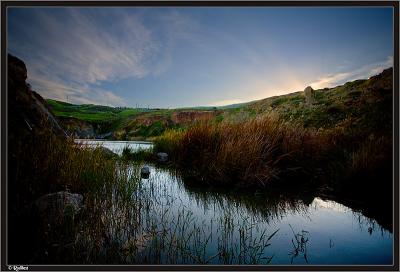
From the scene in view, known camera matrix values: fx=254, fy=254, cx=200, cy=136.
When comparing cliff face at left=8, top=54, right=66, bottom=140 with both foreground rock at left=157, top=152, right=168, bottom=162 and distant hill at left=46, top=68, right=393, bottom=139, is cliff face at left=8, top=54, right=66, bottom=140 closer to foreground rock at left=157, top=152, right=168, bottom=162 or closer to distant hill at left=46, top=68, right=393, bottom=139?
distant hill at left=46, top=68, right=393, bottom=139

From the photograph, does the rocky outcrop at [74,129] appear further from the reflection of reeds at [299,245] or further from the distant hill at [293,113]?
the reflection of reeds at [299,245]

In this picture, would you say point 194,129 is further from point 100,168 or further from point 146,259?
A: point 146,259

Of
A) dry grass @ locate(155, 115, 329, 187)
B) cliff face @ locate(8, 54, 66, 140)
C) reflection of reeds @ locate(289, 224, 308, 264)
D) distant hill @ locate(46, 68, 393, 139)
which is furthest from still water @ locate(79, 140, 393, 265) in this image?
cliff face @ locate(8, 54, 66, 140)

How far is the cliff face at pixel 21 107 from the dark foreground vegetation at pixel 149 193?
0.02 meters

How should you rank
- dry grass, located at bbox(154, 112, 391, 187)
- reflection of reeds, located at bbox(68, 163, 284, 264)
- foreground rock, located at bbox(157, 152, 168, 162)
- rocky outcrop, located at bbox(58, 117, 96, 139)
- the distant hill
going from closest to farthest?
reflection of reeds, located at bbox(68, 163, 284, 264) < the distant hill < dry grass, located at bbox(154, 112, 391, 187) < rocky outcrop, located at bbox(58, 117, 96, 139) < foreground rock, located at bbox(157, 152, 168, 162)

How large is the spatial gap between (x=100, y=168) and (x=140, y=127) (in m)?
22.7

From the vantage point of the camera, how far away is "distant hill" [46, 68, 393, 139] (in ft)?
12.9

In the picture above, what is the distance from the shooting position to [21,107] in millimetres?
3486

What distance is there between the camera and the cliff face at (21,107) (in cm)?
298

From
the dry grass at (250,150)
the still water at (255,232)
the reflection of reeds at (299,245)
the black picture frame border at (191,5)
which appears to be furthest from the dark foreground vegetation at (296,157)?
the black picture frame border at (191,5)

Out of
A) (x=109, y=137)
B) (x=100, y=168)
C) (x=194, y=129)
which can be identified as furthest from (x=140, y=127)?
(x=100, y=168)

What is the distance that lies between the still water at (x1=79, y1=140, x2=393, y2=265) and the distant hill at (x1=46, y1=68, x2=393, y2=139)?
1195mm

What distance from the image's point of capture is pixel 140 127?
2656cm

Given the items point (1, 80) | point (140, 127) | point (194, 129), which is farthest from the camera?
point (140, 127)
